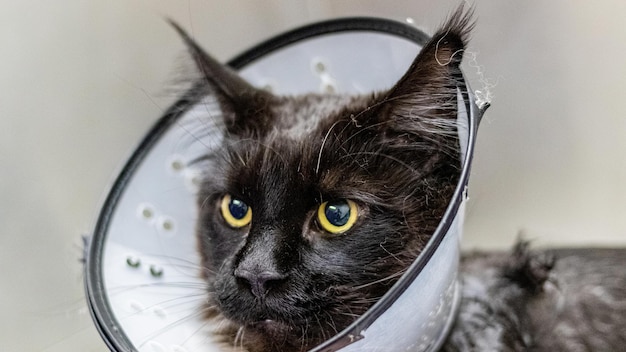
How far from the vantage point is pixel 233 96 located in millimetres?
1214

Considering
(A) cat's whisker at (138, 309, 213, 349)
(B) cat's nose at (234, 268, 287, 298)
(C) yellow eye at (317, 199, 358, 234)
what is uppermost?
(C) yellow eye at (317, 199, 358, 234)

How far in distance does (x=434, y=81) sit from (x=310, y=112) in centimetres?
32

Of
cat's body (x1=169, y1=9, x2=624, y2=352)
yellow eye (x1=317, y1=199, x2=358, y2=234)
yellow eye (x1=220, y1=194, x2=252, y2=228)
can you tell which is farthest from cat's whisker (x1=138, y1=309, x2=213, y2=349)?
yellow eye (x1=317, y1=199, x2=358, y2=234)

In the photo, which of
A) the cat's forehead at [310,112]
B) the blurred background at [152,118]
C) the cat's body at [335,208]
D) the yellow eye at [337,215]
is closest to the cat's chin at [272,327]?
the cat's body at [335,208]

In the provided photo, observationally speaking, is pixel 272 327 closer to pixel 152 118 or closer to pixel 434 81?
pixel 434 81

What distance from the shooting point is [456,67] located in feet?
2.96

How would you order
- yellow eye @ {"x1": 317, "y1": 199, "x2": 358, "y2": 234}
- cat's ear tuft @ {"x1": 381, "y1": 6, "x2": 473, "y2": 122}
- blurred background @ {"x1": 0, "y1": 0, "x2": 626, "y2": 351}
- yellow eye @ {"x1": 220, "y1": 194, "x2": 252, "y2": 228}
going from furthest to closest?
blurred background @ {"x1": 0, "y1": 0, "x2": 626, "y2": 351}
yellow eye @ {"x1": 220, "y1": 194, "x2": 252, "y2": 228}
yellow eye @ {"x1": 317, "y1": 199, "x2": 358, "y2": 234}
cat's ear tuft @ {"x1": 381, "y1": 6, "x2": 473, "y2": 122}

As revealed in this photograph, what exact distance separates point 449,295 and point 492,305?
0.67ft

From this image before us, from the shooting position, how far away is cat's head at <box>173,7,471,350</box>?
0.94m

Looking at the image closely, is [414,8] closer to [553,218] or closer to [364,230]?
[364,230]

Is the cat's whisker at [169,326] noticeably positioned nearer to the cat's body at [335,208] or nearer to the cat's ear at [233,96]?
the cat's body at [335,208]

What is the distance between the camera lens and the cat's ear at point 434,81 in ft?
2.87

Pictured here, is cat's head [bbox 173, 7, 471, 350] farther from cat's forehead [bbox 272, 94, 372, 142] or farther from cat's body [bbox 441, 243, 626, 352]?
cat's body [bbox 441, 243, 626, 352]

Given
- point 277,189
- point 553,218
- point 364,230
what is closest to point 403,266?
point 364,230
